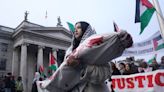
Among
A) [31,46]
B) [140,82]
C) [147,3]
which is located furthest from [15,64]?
[140,82]

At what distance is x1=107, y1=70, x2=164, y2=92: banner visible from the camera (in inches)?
261

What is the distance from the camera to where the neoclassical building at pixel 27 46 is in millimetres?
34812

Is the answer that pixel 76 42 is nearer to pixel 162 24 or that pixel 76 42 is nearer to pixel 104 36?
pixel 104 36

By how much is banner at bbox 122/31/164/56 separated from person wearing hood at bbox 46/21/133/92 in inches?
198

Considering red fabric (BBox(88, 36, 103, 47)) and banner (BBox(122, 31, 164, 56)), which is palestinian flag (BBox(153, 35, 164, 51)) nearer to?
banner (BBox(122, 31, 164, 56))

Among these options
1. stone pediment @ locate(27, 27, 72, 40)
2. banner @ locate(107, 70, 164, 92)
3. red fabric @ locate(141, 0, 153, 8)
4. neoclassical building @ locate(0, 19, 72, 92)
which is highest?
stone pediment @ locate(27, 27, 72, 40)

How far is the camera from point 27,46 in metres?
35.8

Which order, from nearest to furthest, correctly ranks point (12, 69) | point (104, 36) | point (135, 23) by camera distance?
1. point (104, 36)
2. point (135, 23)
3. point (12, 69)

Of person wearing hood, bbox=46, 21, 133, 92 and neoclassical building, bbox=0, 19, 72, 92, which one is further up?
neoclassical building, bbox=0, 19, 72, 92

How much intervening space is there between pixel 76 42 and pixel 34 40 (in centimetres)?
3327

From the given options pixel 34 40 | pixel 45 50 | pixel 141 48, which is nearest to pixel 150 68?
pixel 141 48

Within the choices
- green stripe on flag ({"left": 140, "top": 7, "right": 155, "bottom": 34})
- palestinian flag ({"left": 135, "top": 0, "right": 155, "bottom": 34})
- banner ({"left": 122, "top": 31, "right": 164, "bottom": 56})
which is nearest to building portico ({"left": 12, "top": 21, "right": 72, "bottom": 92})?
palestinian flag ({"left": 135, "top": 0, "right": 155, "bottom": 34})

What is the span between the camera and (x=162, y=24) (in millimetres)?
8172

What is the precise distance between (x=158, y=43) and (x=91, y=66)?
533cm
